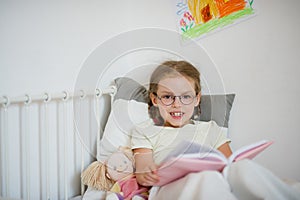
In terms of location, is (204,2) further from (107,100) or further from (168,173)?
(168,173)

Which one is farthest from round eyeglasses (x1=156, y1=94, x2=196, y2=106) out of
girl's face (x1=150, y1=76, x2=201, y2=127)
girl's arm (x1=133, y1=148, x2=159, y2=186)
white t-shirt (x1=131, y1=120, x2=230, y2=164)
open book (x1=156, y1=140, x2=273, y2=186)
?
open book (x1=156, y1=140, x2=273, y2=186)

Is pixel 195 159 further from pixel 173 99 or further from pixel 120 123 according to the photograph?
pixel 120 123

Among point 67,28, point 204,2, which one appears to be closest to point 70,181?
point 67,28

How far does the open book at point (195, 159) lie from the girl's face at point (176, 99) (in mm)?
314

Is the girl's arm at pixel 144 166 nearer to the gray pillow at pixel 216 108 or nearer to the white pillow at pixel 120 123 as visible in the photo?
the white pillow at pixel 120 123

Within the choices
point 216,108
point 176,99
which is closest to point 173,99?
point 176,99

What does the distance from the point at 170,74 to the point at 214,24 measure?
13.7 inches

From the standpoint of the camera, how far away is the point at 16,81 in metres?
1.06

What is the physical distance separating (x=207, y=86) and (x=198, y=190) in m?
0.63

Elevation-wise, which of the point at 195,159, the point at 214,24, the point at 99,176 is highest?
the point at 214,24

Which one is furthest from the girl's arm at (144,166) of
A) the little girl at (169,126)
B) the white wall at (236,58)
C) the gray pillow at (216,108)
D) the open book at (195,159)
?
the white wall at (236,58)

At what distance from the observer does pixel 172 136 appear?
1176 mm

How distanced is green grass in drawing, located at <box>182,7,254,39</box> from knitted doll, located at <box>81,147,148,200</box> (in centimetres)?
61

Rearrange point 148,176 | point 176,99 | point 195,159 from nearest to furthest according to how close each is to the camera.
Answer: point 195,159, point 148,176, point 176,99
